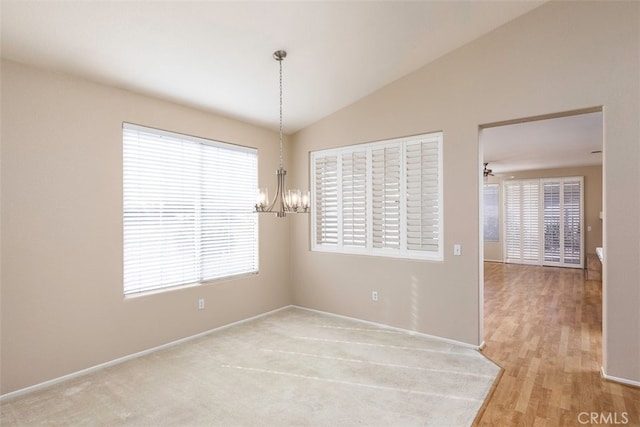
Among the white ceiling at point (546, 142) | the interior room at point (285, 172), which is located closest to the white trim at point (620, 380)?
the interior room at point (285, 172)

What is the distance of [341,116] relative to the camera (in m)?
5.00

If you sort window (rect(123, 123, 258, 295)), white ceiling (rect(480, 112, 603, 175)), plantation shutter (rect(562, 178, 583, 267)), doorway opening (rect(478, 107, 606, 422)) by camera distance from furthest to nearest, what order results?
1. plantation shutter (rect(562, 178, 583, 267))
2. white ceiling (rect(480, 112, 603, 175))
3. window (rect(123, 123, 258, 295))
4. doorway opening (rect(478, 107, 606, 422))

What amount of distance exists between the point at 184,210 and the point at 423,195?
115 inches

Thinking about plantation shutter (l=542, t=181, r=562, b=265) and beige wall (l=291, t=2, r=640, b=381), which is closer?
beige wall (l=291, t=2, r=640, b=381)

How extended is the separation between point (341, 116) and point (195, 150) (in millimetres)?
2069

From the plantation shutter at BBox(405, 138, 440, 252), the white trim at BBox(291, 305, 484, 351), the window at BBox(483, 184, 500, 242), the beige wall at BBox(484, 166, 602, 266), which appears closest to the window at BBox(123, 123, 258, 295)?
the white trim at BBox(291, 305, 484, 351)

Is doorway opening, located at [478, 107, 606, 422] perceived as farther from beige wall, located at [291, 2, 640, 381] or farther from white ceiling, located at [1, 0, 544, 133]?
white ceiling, located at [1, 0, 544, 133]

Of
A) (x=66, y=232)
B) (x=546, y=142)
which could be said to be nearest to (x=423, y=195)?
(x=546, y=142)

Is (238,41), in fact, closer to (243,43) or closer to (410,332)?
(243,43)

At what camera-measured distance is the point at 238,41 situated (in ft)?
10.4

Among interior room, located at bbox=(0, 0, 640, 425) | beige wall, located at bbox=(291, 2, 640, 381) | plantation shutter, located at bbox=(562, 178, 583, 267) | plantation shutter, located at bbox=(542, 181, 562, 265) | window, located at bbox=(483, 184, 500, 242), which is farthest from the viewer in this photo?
window, located at bbox=(483, 184, 500, 242)

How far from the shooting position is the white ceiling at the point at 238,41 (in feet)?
8.73

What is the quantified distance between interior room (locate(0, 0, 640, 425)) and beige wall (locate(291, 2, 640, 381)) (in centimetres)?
2

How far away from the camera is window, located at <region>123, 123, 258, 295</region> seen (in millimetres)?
3768
